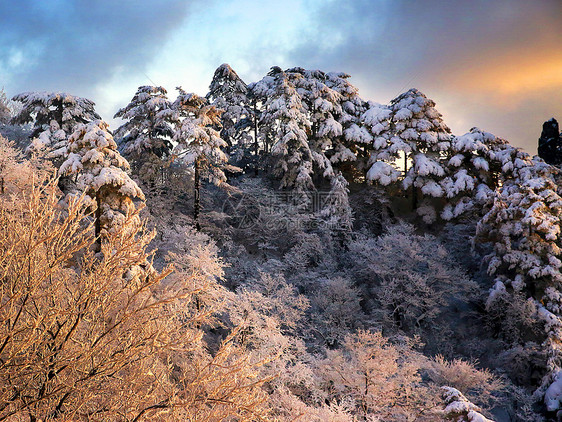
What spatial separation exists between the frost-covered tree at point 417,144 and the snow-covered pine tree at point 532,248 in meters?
6.24

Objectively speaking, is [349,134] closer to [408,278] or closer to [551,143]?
[408,278]

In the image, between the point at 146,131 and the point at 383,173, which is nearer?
the point at 146,131

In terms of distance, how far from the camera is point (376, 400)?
12.6m

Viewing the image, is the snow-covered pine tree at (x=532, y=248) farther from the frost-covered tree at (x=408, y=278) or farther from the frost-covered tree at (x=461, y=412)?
the frost-covered tree at (x=461, y=412)

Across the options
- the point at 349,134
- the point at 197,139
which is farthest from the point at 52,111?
the point at 349,134

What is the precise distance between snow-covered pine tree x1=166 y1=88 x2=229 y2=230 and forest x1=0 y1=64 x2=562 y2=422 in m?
0.12

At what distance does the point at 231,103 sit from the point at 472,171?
21.4 meters

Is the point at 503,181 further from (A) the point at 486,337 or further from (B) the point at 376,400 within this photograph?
(B) the point at 376,400

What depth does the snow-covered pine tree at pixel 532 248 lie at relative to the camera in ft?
55.5

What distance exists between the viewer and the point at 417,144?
28.0 metres

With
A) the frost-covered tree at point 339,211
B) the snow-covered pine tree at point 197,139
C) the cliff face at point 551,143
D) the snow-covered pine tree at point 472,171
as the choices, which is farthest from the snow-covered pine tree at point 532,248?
the cliff face at point 551,143

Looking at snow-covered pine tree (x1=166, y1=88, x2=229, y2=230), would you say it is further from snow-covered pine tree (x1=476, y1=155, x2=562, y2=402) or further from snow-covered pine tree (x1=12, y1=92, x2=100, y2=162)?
snow-covered pine tree (x1=476, y1=155, x2=562, y2=402)

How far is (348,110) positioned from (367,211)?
33.8 ft

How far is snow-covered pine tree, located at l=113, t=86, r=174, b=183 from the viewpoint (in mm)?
21828
